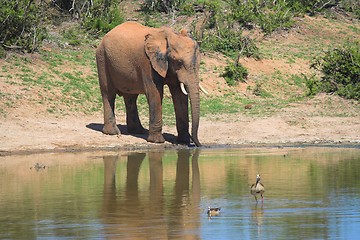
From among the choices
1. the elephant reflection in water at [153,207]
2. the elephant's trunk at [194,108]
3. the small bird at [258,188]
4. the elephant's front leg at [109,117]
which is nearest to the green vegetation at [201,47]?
the elephant's front leg at [109,117]

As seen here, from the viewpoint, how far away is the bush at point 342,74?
2505 cm

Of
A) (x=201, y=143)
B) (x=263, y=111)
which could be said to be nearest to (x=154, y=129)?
(x=201, y=143)

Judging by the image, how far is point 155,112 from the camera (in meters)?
20.2

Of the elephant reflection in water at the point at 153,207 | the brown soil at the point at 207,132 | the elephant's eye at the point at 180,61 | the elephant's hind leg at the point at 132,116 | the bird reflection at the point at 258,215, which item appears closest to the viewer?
the elephant reflection in water at the point at 153,207

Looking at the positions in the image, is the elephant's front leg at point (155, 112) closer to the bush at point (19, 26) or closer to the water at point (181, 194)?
the water at point (181, 194)

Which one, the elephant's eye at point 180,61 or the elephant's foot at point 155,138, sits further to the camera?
the elephant's foot at point 155,138

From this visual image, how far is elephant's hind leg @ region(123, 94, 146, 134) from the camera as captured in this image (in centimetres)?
2131

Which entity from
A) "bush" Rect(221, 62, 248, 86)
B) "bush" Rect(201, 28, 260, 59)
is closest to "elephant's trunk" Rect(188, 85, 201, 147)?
"bush" Rect(221, 62, 248, 86)

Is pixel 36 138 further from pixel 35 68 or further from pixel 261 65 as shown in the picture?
pixel 261 65

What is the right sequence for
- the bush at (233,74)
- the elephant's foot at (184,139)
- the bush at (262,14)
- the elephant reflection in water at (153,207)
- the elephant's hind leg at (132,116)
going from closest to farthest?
the elephant reflection in water at (153,207)
the elephant's foot at (184,139)
the elephant's hind leg at (132,116)
the bush at (233,74)
the bush at (262,14)

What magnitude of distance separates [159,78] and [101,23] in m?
9.99

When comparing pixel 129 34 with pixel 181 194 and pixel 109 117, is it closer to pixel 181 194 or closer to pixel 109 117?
pixel 109 117

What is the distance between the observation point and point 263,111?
924 inches

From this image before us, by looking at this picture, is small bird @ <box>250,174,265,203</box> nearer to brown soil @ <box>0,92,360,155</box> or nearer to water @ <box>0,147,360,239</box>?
water @ <box>0,147,360,239</box>
